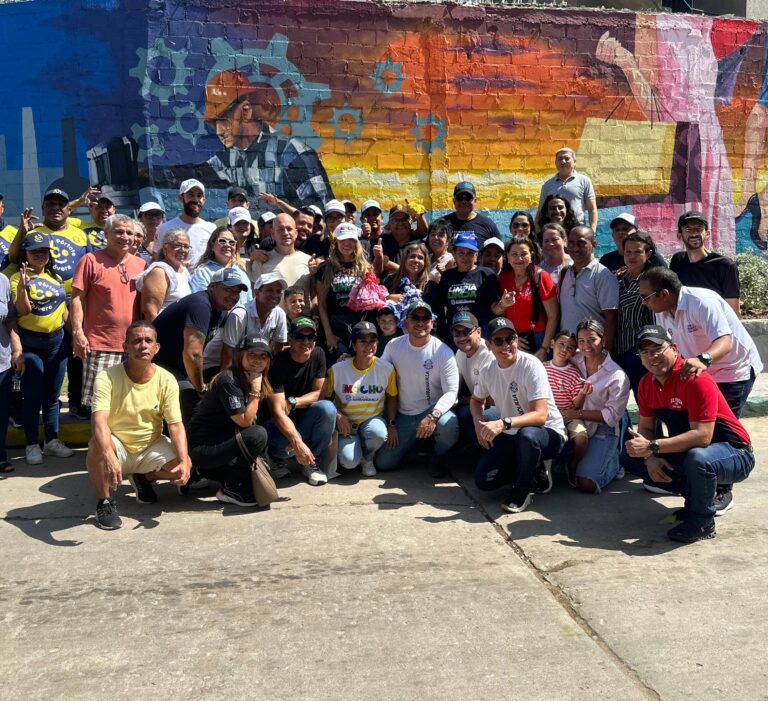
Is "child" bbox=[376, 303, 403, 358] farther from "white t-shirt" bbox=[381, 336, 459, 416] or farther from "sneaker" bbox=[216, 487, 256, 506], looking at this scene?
"sneaker" bbox=[216, 487, 256, 506]

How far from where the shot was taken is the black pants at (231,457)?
19.5ft

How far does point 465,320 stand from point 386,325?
2.60ft

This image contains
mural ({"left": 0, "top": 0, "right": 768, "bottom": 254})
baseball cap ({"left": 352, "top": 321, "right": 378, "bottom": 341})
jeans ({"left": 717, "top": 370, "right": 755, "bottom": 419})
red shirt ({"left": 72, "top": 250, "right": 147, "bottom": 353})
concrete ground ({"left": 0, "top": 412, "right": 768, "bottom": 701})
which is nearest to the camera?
concrete ground ({"left": 0, "top": 412, "right": 768, "bottom": 701})

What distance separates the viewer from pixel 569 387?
6.50m

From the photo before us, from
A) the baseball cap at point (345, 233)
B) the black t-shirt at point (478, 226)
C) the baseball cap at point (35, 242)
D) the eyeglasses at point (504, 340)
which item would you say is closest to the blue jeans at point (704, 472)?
the eyeglasses at point (504, 340)

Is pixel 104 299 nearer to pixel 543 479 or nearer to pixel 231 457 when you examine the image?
pixel 231 457

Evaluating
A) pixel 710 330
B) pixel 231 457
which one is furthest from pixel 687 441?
pixel 231 457

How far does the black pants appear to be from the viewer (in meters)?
5.95

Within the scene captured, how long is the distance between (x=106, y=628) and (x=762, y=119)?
1140cm

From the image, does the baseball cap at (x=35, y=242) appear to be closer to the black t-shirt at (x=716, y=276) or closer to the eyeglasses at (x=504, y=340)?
the eyeglasses at (x=504, y=340)

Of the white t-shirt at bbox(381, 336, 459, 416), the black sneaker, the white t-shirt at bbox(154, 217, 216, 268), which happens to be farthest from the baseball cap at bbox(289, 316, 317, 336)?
the black sneaker

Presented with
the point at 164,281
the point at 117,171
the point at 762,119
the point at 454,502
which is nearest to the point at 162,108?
the point at 117,171

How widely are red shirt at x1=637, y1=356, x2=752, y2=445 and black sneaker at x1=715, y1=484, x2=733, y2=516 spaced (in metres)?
0.39

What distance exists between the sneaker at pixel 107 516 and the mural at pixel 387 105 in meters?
5.44
